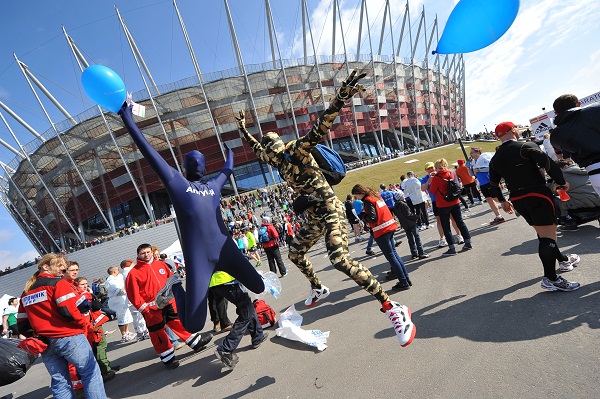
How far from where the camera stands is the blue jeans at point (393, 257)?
4.48 m


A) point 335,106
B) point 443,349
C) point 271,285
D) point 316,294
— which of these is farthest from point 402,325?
point 335,106

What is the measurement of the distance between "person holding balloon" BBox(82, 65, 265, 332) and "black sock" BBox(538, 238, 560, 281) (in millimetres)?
2950

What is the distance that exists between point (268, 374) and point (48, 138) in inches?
2066

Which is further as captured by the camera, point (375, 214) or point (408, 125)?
point (408, 125)

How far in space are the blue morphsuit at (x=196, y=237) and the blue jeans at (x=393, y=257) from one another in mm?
2287

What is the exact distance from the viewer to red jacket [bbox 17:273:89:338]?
3.16 metres

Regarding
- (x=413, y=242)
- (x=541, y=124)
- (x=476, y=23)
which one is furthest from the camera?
(x=541, y=124)

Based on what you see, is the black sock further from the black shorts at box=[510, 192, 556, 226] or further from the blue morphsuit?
the blue morphsuit

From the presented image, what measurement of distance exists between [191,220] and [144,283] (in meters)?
2.20

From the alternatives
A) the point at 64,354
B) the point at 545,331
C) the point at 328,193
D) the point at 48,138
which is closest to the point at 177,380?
the point at 64,354

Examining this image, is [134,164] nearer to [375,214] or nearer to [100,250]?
[100,250]

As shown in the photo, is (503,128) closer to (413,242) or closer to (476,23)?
(476,23)

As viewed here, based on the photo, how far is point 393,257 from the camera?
4523mm

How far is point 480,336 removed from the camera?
8.63ft
